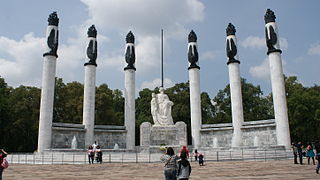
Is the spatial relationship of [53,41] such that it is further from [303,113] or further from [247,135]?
[303,113]

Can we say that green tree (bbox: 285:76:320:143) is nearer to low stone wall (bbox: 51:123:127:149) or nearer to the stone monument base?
the stone monument base

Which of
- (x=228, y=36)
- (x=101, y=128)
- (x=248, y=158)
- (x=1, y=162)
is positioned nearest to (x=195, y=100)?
(x=228, y=36)

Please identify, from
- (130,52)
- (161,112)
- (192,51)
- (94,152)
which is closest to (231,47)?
(192,51)

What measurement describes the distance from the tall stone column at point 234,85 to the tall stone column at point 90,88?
46.3ft

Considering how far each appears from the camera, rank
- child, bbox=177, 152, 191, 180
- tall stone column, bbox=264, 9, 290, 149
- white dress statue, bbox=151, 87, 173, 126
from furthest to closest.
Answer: white dress statue, bbox=151, 87, 173, 126, tall stone column, bbox=264, 9, 290, 149, child, bbox=177, 152, 191, 180

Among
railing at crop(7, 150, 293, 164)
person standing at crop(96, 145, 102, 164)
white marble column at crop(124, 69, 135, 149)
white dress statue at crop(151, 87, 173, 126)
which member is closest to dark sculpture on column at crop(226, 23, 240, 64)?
white dress statue at crop(151, 87, 173, 126)

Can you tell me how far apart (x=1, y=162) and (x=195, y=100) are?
79.5 feet

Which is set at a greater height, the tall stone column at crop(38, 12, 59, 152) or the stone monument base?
the tall stone column at crop(38, 12, 59, 152)

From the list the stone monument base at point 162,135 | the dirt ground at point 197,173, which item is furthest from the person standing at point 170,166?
the stone monument base at point 162,135

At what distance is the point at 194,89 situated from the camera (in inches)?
1220

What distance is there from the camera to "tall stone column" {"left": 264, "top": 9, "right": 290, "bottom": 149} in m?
25.5

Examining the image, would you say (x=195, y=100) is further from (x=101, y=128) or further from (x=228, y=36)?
(x=101, y=128)

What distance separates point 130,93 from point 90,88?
4.27 meters

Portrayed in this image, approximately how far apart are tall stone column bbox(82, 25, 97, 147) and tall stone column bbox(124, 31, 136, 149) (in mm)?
3509
